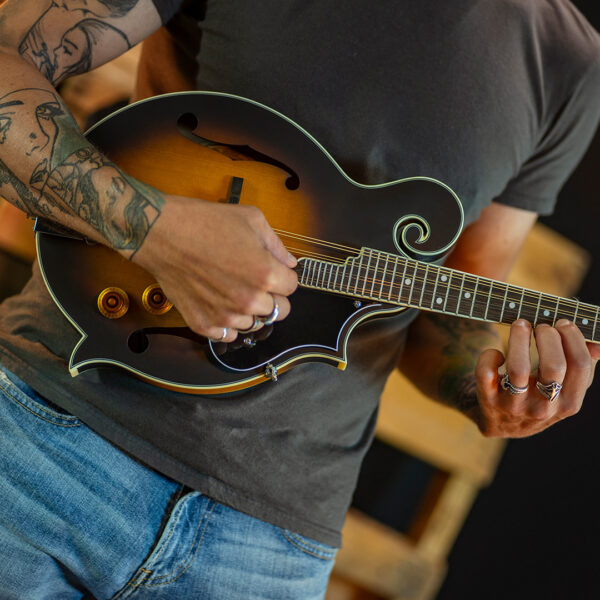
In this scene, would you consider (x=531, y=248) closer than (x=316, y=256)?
No

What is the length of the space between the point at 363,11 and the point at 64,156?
0.65 meters

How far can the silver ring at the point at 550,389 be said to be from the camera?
0.99 metres

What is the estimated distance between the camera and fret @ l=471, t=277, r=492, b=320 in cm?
102

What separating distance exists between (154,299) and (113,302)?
65mm

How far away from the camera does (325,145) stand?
3.57 feet

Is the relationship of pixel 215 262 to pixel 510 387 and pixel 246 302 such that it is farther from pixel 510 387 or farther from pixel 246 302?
pixel 510 387

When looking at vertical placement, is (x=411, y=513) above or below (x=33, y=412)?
below

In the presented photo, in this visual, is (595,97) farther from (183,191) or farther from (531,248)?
(183,191)

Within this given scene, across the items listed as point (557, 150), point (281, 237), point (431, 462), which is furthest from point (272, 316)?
point (431, 462)

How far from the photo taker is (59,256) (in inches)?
36.4

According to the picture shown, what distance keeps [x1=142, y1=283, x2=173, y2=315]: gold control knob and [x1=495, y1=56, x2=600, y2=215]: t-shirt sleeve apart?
852 mm

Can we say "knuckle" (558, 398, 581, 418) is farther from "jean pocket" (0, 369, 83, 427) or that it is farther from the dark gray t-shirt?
"jean pocket" (0, 369, 83, 427)

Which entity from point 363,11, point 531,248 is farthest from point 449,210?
point 531,248

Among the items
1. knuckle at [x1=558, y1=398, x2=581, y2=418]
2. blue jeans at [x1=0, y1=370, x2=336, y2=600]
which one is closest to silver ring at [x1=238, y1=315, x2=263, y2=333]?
blue jeans at [x1=0, y1=370, x2=336, y2=600]
